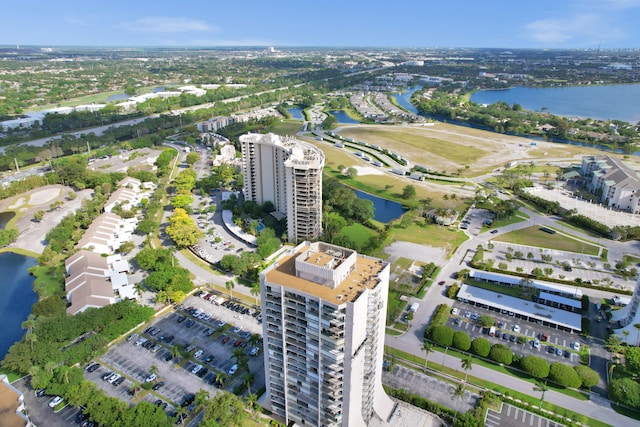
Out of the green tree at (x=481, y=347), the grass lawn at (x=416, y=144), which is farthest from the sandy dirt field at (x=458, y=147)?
the green tree at (x=481, y=347)

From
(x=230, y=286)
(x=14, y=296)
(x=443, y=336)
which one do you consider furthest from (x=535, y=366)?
(x=14, y=296)

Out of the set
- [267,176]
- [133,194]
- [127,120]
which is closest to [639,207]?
[267,176]

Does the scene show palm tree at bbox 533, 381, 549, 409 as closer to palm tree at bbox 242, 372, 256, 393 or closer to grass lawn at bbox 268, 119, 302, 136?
palm tree at bbox 242, 372, 256, 393

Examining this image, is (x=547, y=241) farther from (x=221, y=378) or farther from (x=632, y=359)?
(x=221, y=378)

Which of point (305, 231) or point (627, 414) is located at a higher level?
point (305, 231)

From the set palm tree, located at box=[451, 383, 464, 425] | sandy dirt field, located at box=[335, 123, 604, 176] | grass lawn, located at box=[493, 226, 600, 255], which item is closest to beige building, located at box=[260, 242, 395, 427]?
palm tree, located at box=[451, 383, 464, 425]

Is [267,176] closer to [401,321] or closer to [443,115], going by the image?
[401,321]
